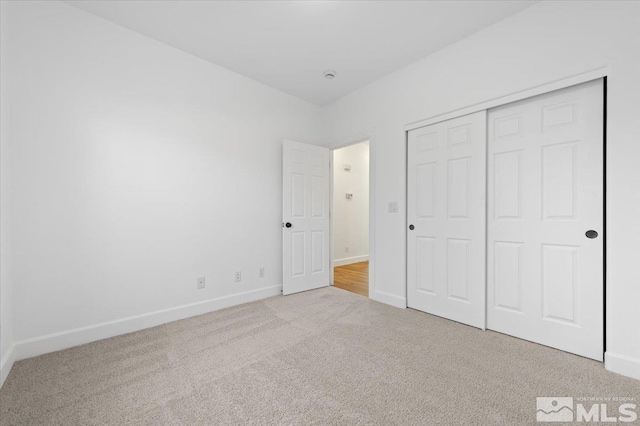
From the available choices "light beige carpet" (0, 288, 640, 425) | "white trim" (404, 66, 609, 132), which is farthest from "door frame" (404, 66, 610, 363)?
"light beige carpet" (0, 288, 640, 425)

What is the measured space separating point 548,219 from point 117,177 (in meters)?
3.77

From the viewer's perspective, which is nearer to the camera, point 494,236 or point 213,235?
point 494,236

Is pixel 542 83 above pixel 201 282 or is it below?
above

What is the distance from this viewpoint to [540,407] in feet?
5.08

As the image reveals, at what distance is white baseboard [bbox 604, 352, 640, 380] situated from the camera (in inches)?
71.0

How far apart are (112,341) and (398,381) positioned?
2.40m

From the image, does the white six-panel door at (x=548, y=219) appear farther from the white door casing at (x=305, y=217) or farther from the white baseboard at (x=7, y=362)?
the white baseboard at (x=7, y=362)

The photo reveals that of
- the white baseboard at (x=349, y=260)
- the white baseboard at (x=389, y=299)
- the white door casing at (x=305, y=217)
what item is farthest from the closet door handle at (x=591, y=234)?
the white baseboard at (x=349, y=260)

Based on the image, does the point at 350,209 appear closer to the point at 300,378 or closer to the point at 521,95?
the point at 521,95

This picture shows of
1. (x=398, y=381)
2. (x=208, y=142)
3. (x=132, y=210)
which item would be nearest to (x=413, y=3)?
(x=208, y=142)

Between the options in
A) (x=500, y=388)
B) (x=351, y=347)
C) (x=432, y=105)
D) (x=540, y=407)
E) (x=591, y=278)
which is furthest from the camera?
(x=432, y=105)

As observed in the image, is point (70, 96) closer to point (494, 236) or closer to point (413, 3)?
point (413, 3)

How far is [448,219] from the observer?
287cm

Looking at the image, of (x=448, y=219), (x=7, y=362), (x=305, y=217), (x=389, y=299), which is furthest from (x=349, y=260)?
(x=7, y=362)
